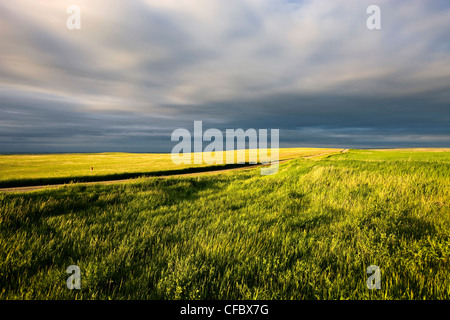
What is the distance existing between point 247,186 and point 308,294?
838 centimetres

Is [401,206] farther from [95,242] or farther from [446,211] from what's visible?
[95,242]

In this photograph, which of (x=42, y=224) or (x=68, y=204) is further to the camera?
(x=68, y=204)

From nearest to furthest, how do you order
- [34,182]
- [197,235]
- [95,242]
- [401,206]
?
[95,242] → [197,235] → [401,206] → [34,182]

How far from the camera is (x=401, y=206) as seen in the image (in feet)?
19.1

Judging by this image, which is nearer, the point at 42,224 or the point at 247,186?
the point at 42,224
